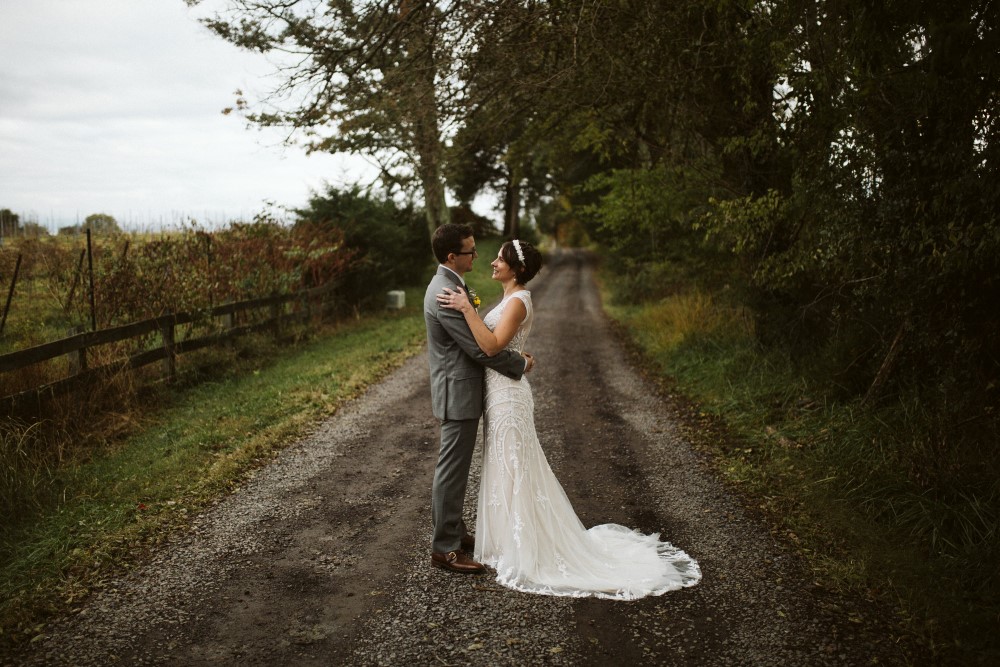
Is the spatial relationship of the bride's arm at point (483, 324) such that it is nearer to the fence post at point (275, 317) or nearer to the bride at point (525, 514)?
the bride at point (525, 514)

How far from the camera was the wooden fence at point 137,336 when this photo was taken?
6.74m

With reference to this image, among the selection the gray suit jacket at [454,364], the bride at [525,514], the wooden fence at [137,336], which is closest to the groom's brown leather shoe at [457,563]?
the bride at [525,514]

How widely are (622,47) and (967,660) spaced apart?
7.10 metres

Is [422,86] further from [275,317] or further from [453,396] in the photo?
[275,317]

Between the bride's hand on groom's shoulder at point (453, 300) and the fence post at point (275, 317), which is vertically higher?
the bride's hand on groom's shoulder at point (453, 300)

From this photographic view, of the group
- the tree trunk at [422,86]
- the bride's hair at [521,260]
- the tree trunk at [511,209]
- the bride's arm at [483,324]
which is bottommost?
the bride's arm at [483,324]

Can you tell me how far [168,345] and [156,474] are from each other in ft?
12.3

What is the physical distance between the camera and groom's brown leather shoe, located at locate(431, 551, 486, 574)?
4.25m

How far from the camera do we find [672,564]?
4.36m

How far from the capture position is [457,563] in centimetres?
427

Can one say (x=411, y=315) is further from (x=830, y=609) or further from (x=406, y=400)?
(x=830, y=609)

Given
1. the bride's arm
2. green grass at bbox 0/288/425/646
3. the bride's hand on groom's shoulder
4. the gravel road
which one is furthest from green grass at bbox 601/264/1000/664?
green grass at bbox 0/288/425/646

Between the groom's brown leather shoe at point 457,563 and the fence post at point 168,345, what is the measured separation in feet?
21.5

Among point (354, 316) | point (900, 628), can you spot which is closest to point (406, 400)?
point (900, 628)
